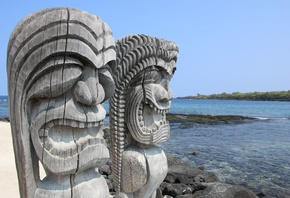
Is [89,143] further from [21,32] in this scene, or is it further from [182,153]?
[182,153]

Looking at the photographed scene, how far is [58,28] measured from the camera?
2.02 meters

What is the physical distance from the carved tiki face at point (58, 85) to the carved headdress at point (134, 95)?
39.6 inches

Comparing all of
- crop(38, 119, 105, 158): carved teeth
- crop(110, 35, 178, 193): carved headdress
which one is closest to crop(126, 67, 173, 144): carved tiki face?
crop(110, 35, 178, 193): carved headdress

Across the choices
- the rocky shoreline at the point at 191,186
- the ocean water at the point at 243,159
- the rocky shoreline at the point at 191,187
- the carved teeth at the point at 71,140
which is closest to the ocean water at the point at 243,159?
the ocean water at the point at 243,159

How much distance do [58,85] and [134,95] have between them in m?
1.26

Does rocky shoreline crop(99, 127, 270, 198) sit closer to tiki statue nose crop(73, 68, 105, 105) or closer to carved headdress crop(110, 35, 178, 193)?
carved headdress crop(110, 35, 178, 193)

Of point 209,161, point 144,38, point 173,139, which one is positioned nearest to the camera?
point 144,38

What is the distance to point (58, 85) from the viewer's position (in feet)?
6.75

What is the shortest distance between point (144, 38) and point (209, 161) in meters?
9.92

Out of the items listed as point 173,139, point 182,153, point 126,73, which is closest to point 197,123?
point 173,139

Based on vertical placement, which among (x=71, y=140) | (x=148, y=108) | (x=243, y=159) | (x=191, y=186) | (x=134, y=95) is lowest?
(x=243, y=159)

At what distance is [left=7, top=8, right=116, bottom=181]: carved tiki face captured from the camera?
2.03 metres

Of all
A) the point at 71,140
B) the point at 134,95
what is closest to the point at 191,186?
the point at 134,95

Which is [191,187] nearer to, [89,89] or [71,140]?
[71,140]
